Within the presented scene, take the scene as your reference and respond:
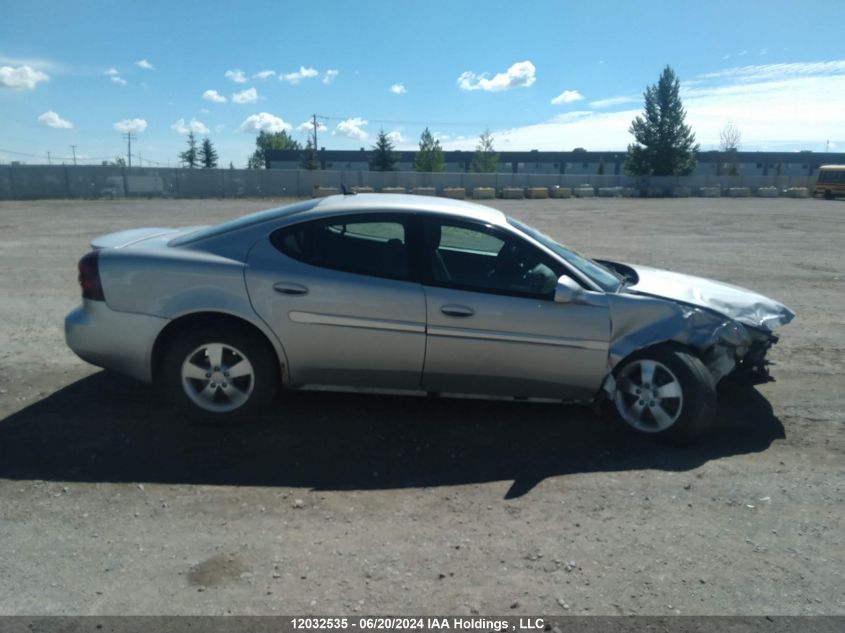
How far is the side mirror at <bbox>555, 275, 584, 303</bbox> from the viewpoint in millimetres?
4379

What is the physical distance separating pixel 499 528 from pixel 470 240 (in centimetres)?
217

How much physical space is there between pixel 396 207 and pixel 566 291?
4.31 ft

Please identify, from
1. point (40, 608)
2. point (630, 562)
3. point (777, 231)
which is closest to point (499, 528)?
point (630, 562)

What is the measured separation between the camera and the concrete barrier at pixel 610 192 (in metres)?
55.0

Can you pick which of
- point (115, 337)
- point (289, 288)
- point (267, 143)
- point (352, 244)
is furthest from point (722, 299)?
point (267, 143)

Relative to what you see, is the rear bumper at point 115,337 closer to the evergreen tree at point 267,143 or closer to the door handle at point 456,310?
the door handle at point 456,310

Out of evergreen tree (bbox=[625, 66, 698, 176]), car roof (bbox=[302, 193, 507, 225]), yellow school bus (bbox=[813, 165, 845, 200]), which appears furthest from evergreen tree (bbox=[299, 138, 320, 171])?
car roof (bbox=[302, 193, 507, 225])

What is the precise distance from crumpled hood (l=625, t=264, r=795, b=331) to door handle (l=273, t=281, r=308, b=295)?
2.28 meters

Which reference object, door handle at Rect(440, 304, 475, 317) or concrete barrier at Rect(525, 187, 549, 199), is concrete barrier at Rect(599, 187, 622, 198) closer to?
concrete barrier at Rect(525, 187, 549, 199)

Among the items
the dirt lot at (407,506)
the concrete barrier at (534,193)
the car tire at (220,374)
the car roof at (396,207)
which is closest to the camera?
the dirt lot at (407,506)

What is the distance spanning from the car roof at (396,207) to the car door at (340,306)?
213mm

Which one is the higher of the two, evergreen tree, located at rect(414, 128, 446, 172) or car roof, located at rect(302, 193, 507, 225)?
evergreen tree, located at rect(414, 128, 446, 172)

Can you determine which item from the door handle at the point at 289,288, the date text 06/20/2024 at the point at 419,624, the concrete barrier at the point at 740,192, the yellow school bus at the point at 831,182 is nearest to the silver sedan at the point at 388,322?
the door handle at the point at 289,288

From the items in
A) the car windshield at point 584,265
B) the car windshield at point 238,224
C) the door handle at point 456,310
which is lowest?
the door handle at point 456,310
